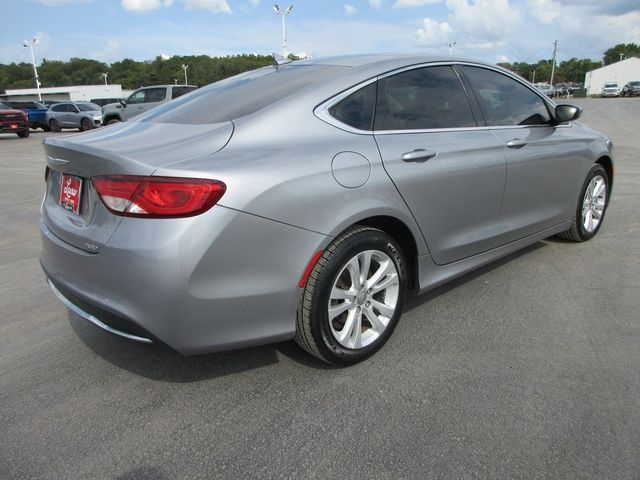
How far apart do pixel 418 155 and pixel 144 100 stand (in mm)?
18350

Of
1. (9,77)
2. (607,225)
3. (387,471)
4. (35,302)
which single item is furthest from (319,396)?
(9,77)

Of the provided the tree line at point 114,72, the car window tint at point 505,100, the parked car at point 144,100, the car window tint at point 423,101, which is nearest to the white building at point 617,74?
the tree line at point 114,72

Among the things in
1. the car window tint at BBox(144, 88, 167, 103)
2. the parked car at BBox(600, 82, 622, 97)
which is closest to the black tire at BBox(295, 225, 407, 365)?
the car window tint at BBox(144, 88, 167, 103)

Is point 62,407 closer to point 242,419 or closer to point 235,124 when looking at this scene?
point 242,419

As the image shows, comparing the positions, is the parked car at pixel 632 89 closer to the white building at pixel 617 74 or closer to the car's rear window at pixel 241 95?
the white building at pixel 617 74

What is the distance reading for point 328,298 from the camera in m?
2.51

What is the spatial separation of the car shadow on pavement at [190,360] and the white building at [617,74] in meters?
100

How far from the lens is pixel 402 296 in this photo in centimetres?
293

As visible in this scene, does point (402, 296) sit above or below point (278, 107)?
below

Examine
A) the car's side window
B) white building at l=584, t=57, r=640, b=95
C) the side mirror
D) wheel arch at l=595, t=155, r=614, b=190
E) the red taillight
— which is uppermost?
white building at l=584, t=57, r=640, b=95

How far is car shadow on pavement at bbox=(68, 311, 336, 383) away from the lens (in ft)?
9.00

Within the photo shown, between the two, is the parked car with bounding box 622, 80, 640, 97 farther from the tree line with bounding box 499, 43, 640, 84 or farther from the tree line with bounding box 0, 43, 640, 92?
the tree line with bounding box 499, 43, 640, 84

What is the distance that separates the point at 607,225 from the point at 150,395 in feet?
16.5

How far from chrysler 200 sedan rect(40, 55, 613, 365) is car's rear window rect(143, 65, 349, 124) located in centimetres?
2
